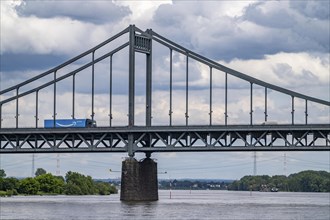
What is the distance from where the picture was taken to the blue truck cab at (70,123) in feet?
427

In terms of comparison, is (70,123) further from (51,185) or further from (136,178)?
(51,185)

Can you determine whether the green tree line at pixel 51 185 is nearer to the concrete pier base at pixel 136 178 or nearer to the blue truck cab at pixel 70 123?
the blue truck cab at pixel 70 123

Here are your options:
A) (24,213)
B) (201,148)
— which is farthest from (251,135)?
(24,213)

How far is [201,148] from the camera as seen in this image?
405 feet

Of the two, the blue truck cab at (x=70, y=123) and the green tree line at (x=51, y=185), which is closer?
the blue truck cab at (x=70, y=123)

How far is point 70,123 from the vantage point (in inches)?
5172

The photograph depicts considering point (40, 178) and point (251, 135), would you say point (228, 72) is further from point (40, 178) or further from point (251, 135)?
point (40, 178)

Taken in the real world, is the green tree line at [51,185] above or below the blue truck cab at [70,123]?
below

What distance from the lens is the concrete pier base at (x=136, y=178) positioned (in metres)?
126

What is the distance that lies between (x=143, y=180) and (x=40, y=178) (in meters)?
66.6

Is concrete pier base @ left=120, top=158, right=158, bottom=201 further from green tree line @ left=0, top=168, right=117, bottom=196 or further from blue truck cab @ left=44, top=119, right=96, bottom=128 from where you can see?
green tree line @ left=0, top=168, right=117, bottom=196

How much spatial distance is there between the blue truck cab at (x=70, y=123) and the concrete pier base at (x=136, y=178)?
712 cm

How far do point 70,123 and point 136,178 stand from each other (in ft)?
35.9

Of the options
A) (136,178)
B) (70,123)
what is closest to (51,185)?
(70,123)
